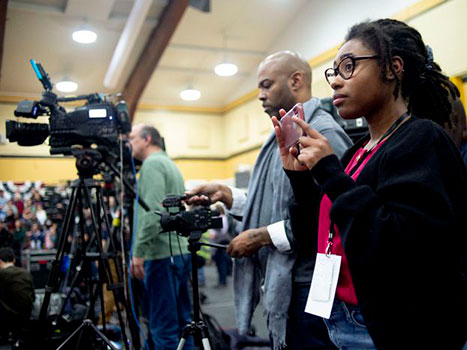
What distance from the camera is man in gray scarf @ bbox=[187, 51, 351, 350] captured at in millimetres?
1383

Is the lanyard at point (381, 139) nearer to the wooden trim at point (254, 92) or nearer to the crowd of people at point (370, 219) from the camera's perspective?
the crowd of people at point (370, 219)

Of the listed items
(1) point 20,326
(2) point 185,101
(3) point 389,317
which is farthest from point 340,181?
(2) point 185,101

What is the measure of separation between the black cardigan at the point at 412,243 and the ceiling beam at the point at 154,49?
572 centimetres

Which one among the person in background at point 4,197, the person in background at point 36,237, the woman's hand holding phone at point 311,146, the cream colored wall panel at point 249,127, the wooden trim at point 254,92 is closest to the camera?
the woman's hand holding phone at point 311,146

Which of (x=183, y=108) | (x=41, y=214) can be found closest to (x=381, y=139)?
(x=41, y=214)

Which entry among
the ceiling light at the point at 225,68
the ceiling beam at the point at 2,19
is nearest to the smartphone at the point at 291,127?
the ceiling beam at the point at 2,19

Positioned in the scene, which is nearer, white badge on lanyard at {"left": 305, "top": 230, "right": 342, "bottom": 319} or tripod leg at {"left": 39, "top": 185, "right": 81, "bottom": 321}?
white badge on lanyard at {"left": 305, "top": 230, "right": 342, "bottom": 319}

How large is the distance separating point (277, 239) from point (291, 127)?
45cm

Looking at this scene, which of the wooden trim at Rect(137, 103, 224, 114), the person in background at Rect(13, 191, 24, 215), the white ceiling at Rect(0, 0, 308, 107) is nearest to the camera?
the person in background at Rect(13, 191, 24, 215)

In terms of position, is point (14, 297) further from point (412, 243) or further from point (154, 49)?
point (154, 49)

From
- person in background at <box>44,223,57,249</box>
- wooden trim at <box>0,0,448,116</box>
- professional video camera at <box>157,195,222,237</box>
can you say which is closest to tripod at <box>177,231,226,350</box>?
professional video camera at <box>157,195,222,237</box>

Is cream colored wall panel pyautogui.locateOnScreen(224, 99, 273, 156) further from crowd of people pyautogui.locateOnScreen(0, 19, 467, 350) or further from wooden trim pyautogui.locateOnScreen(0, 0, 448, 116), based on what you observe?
crowd of people pyautogui.locateOnScreen(0, 19, 467, 350)

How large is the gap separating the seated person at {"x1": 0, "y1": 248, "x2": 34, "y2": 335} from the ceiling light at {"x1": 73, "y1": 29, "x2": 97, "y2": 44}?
12.1ft

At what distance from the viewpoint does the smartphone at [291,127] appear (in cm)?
101
